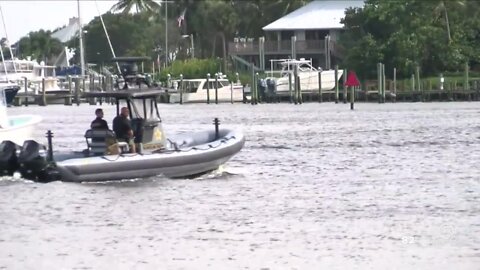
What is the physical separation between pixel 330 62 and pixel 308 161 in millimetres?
54867

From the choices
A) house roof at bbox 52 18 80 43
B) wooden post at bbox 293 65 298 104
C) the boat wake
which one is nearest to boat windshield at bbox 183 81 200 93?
wooden post at bbox 293 65 298 104

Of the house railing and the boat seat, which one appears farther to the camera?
the house railing

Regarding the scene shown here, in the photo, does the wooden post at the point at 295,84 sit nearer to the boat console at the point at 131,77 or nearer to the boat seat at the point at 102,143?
the boat console at the point at 131,77

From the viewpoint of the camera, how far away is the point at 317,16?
9500 cm

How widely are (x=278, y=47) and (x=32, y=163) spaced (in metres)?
66.7

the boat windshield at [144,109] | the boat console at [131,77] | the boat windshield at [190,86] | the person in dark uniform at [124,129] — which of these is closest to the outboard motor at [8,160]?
the person in dark uniform at [124,129]

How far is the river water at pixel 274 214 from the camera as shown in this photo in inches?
791

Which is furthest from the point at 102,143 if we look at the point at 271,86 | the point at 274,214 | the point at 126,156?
the point at 271,86

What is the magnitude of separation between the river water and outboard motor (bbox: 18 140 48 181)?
53 centimetres

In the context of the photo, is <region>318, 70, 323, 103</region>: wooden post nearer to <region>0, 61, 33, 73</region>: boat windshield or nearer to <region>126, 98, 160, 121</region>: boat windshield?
<region>0, 61, 33, 73</region>: boat windshield

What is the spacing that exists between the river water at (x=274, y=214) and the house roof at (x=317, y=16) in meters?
50.4

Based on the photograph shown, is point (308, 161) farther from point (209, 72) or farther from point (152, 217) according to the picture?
point (209, 72)

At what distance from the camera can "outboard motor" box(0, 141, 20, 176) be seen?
28391mm

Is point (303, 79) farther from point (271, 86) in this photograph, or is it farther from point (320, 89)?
point (320, 89)
